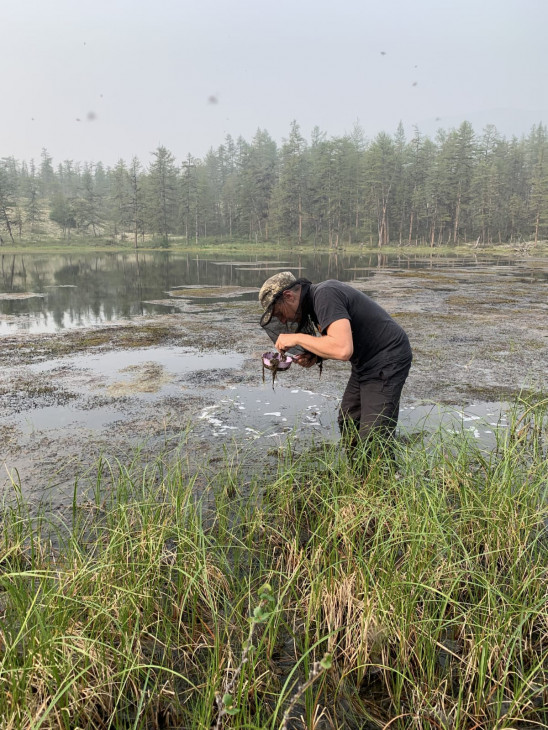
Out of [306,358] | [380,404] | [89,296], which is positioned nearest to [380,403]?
[380,404]

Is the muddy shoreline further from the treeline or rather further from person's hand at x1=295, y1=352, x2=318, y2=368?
the treeline

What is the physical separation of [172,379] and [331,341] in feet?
15.0

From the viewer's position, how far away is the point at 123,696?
2006 millimetres

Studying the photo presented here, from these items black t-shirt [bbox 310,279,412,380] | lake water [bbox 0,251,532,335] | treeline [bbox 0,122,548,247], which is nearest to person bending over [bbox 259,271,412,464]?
black t-shirt [bbox 310,279,412,380]

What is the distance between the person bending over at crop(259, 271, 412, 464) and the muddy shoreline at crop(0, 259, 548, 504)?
1.01m

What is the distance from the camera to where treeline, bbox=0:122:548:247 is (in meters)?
63.8

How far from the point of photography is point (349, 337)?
312cm

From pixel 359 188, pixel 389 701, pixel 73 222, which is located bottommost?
pixel 389 701

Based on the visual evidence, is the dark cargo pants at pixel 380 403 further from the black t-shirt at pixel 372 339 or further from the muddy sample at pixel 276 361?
the muddy sample at pixel 276 361

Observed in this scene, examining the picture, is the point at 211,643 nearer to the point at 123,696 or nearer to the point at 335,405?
the point at 123,696

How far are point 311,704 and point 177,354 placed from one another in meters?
7.51

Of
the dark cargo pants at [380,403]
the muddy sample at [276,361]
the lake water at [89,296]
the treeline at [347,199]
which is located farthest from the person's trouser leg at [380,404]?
the treeline at [347,199]

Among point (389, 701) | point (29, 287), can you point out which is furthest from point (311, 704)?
point (29, 287)

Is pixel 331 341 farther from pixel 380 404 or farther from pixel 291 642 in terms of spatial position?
pixel 291 642
